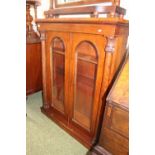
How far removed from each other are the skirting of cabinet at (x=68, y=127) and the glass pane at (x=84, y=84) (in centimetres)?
12

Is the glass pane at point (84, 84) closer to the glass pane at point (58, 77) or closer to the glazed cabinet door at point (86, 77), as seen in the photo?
the glazed cabinet door at point (86, 77)

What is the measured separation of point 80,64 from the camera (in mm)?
1470

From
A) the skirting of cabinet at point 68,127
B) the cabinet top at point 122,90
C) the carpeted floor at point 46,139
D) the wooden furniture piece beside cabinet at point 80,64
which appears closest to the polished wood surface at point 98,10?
the wooden furniture piece beside cabinet at point 80,64

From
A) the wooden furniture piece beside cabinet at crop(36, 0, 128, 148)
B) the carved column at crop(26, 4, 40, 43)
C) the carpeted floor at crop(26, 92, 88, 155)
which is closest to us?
the wooden furniture piece beside cabinet at crop(36, 0, 128, 148)

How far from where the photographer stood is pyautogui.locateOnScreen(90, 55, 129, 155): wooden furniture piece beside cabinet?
1.07 m

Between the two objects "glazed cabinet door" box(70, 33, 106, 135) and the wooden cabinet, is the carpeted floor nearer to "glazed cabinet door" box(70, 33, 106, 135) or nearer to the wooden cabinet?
the wooden cabinet

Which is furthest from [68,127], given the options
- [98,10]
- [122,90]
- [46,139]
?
[98,10]

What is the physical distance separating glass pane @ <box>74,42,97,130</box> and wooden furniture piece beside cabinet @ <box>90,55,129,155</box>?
1.02 feet

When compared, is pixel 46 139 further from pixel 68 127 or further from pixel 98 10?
pixel 98 10

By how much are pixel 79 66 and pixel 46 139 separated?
0.95 metres

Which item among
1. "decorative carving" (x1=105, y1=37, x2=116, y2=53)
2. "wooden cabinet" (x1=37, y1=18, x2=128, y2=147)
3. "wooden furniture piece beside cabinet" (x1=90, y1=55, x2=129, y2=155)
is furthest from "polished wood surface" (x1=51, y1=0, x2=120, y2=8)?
"wooden furniture piece beside cabinet" (x1=90, y1=55, x2=129, y2=155)
